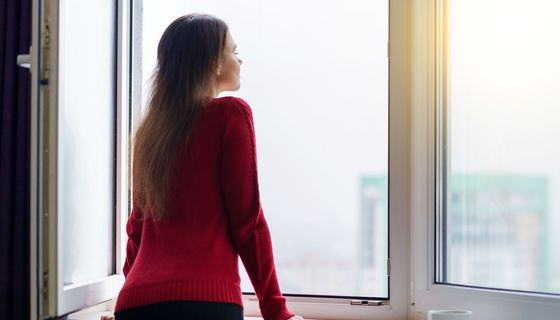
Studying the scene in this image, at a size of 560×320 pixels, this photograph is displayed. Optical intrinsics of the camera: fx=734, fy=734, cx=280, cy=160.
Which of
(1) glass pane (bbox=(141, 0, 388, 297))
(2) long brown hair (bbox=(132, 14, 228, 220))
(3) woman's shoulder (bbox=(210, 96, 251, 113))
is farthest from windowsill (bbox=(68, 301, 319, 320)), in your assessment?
(3) woman's shoulder (bbox=(210, 96, 251, 113))

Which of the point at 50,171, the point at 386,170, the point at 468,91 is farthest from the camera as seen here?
the point at 386,170

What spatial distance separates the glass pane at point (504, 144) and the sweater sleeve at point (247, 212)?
1.89 feet

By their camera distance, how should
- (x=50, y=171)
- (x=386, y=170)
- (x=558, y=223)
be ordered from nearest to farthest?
(x=50, y=171), (x=558, y=223), (x=386, y=170)

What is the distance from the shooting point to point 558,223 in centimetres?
169

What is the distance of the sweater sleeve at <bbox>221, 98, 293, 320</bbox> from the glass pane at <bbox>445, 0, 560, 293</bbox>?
1.89 ft

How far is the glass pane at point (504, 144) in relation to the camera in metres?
1.73

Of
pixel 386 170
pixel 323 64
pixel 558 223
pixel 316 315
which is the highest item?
pixel 323 64

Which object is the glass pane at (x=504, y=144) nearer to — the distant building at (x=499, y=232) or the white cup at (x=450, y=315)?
the distant building at (x=499, y=232)

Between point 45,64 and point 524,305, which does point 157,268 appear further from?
point 524,305

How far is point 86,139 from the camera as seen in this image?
1.76 metres

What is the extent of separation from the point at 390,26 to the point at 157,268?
0.92 m

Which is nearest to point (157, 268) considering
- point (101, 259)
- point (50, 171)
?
point (50, 171)
